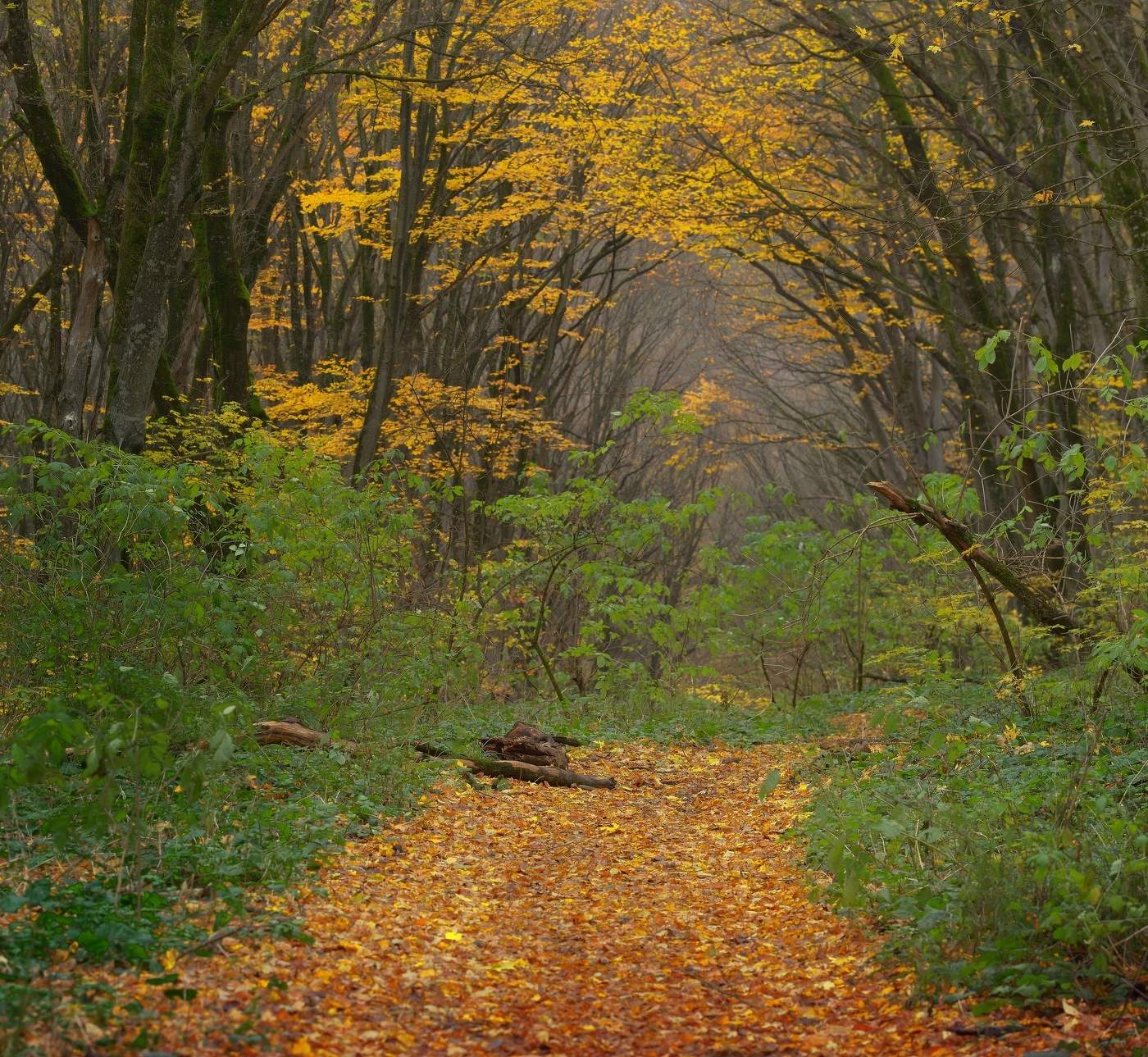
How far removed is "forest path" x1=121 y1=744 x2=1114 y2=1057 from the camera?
12.3 ft

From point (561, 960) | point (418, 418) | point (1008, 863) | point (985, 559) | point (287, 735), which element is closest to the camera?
point (1008, 863)

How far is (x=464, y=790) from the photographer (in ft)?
25.1

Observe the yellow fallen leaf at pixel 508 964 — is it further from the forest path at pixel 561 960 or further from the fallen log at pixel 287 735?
the fallen log at pixel 287 735

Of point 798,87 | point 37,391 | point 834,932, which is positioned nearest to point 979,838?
Answer: point 834,932

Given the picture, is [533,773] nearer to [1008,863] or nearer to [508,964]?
[508,964]

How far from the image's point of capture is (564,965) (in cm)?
468

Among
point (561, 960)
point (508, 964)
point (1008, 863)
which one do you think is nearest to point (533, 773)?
point (561, 960)

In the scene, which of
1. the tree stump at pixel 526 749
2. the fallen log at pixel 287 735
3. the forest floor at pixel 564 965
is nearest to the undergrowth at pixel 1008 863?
the forest floor at pixel 564 965

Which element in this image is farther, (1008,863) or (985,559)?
(985,559)

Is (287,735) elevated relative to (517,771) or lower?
elevated

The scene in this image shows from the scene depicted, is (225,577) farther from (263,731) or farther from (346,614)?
(346,614)

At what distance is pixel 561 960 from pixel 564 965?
0.05 metres

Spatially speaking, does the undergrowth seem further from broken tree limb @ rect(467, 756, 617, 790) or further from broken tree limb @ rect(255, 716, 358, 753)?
broken tree limb @ rect(255, 716, 358, 753)

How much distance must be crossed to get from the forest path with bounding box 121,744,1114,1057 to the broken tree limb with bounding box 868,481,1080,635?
6.59ft
